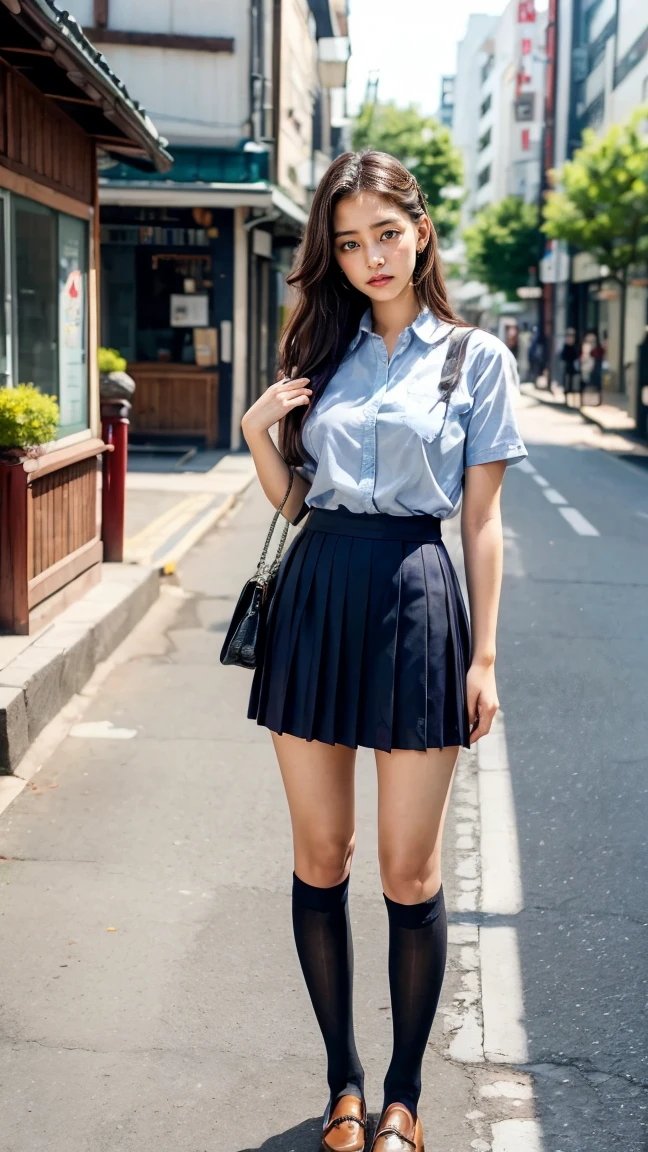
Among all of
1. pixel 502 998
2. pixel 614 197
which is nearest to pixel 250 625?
pixel 502 998

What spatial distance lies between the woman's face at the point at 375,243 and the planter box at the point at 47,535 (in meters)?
3.83

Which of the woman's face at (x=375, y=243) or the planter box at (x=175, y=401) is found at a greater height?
the woman's face at (x=375, y=243)

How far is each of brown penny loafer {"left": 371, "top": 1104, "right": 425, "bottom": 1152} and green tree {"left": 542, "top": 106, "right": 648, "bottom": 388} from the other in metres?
25.7

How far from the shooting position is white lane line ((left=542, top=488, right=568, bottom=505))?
47.4 feet

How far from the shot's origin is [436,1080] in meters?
3.11

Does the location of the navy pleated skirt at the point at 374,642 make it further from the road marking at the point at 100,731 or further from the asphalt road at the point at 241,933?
the road marking at the point at 100,731

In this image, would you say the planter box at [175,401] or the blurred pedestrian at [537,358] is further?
the blurred pedestrian at [537,358]

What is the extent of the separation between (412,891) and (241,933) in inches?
53.2

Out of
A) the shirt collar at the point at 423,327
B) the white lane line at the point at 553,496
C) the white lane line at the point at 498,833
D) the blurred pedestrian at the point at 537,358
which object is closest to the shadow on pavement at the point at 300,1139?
the white lane line at the point at 498,833

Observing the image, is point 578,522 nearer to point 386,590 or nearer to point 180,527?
point 180,527

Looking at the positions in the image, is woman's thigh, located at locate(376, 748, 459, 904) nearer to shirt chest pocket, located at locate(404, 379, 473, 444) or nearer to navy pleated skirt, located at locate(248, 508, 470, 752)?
navy pleated skirt, located at locate(248, 508, 470, 752)

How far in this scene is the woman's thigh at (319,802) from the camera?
8.93ft

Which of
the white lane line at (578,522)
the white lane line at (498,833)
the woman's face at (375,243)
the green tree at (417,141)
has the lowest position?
the white lane line at (498,833)

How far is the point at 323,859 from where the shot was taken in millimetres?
2766
